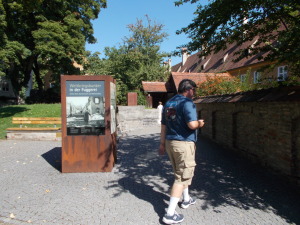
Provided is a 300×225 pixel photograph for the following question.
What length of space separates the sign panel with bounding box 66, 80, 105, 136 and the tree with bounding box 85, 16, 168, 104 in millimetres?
21843

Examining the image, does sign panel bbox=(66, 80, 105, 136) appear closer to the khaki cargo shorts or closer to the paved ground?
the paved ground

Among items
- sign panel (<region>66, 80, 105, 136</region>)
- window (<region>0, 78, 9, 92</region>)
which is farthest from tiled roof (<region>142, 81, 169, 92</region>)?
sign panel (<region>66, 80, 105, 136</region>)

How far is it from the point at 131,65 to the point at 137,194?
100 feet

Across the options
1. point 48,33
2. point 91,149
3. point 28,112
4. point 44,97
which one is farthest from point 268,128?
point 44,97

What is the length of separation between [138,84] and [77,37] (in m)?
10.9

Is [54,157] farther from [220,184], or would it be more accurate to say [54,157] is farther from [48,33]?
[48,33]

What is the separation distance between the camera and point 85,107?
18.8 ft

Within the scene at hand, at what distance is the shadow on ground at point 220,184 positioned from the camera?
3939mm

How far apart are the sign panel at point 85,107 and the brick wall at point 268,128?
3.49 metres

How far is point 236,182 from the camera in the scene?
493cm

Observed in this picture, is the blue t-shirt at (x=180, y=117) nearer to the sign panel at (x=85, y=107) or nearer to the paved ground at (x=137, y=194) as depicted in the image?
the paved ground at (x=137, y=194)

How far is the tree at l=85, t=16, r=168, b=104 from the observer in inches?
1255

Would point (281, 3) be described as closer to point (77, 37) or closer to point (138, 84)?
point (77, 37)

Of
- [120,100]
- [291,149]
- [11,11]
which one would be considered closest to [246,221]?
[291,149]
